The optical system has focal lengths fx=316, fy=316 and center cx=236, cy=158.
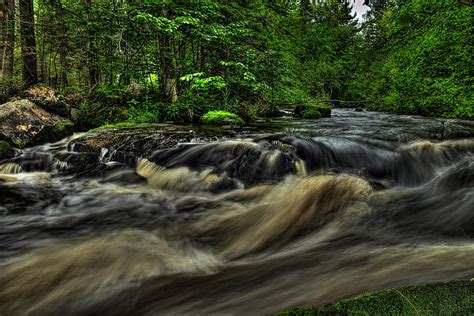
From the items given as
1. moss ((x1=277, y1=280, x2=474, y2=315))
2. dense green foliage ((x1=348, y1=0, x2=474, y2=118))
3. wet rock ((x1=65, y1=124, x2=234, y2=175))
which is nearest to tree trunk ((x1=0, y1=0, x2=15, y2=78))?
wet rock ((x1=65, y1=124, x2=234, y2=175))

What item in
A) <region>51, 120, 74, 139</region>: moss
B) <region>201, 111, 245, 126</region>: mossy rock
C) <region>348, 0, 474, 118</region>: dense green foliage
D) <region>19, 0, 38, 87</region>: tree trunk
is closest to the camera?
<region>51, 120, 74, 139</region>: moss

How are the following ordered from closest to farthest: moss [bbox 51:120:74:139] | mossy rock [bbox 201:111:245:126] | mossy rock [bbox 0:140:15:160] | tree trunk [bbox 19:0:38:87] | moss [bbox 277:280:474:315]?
moss [bbox 277:280:474:315]
mossy rock [bbox 0:140:15:160]
moss [bbox 51:120:74:139]
mossy rock [bbox 201:111:245:126]
tree trunk [bbox 19:0:38:87]

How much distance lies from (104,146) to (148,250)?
381 centimetres

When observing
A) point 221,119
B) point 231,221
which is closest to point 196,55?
point 221,119

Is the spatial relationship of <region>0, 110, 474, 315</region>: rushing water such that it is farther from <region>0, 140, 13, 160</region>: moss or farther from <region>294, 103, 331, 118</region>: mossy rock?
<region>294, 103, 331, 118</region>: mossy rock

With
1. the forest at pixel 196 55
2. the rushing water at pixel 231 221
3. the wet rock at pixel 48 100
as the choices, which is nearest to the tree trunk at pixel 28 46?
the forest at pixel 196 55

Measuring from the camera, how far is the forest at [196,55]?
28.7 feet

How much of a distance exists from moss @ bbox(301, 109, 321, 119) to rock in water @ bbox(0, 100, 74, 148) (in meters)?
8.09

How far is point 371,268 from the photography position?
94.0 inches

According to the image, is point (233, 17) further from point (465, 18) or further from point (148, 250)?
point (148, 250)

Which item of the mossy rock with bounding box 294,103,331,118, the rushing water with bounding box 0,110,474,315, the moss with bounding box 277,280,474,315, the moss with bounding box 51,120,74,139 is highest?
the mossy rock with bounding box 294,103,331,118

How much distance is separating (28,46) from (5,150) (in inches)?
182

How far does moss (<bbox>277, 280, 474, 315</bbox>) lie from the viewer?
1.28 metres

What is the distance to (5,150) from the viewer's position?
20.9 feet
